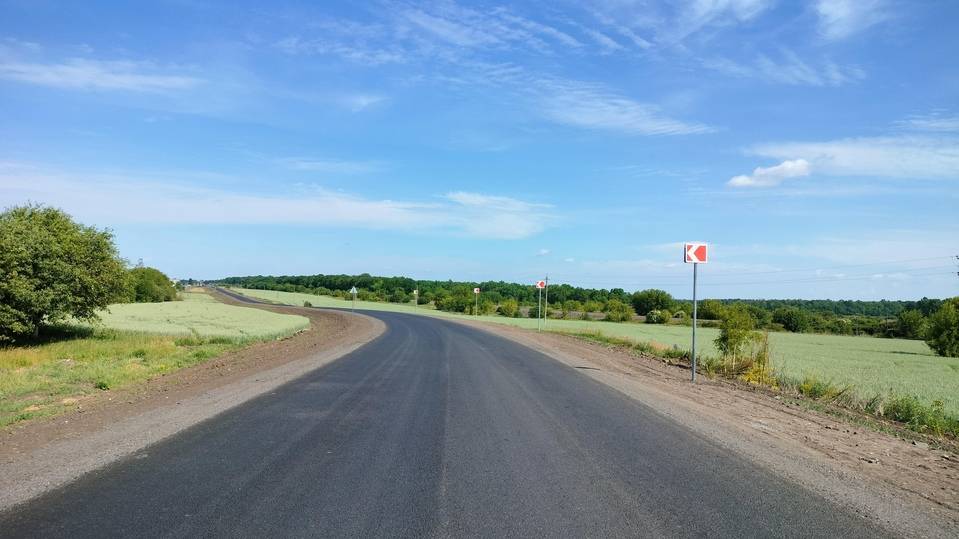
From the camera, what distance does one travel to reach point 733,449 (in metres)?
7.98

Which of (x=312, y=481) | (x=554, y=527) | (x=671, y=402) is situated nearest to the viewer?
(x=554, y=527)

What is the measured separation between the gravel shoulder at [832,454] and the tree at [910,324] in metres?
73.9

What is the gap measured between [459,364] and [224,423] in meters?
9.81

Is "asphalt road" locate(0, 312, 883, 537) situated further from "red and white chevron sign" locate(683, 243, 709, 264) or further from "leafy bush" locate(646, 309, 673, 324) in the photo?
"leafy bush" locate(646, 309, 673, 324)

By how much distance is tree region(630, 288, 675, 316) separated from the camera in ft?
364

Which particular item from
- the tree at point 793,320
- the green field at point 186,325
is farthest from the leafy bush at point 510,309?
the green field at point 186,325

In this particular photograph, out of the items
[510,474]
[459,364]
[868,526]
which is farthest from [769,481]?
[459,364]

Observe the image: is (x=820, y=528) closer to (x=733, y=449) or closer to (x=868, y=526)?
(x=868, y=526)

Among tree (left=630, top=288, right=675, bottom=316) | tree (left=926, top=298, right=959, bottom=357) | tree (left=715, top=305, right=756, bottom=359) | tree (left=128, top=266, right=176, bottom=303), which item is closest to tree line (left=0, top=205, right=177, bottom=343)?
tree (left=715, top=305, right=756, bottom=359)

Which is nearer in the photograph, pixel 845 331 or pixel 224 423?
pixel 224 423

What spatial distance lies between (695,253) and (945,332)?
3801cm

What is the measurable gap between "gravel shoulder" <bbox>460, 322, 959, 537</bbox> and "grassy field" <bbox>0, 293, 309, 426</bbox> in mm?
10913

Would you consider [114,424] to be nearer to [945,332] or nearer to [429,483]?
[429,483]

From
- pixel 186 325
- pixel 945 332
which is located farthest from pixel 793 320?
pixel 186 325
